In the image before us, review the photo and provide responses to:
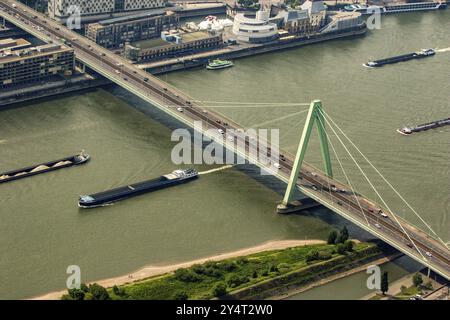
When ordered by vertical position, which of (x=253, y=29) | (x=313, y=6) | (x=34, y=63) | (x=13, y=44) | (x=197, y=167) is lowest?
(x=197, y=167)

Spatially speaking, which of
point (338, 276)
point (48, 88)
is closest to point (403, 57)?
point (48, 88)

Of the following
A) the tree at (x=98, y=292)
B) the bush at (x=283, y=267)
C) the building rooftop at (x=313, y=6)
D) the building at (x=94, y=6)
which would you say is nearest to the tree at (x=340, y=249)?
the bush at (x=283, y=267)

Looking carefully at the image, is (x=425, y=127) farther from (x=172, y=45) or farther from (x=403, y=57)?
(x=172, y=45)

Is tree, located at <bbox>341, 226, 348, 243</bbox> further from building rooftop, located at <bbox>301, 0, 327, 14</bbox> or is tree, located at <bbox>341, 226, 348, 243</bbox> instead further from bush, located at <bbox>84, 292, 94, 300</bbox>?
building rooftop, located at <bbox>301, 0, 327, 14</bbox>

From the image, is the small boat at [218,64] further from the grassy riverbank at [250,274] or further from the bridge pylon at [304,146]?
the grassy riverbank at [250,274]

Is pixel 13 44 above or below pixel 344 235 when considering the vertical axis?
above

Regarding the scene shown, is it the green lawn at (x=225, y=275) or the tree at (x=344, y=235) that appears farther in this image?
the tree at (x=344, y=235)

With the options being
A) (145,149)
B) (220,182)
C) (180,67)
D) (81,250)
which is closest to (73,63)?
(180,67)
